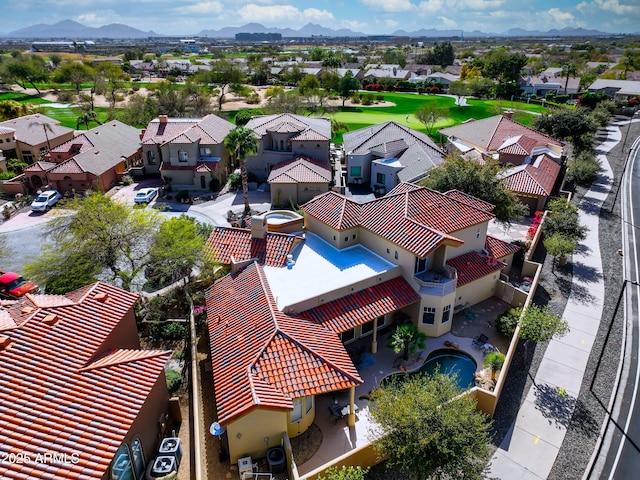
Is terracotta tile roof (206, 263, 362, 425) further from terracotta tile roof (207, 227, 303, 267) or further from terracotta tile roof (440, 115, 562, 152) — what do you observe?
terracotta tile roof (440, 115, 562, 152)

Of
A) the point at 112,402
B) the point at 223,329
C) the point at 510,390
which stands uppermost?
the point at 112,402

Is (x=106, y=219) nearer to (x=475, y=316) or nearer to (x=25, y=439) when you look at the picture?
(x=25, y=439)

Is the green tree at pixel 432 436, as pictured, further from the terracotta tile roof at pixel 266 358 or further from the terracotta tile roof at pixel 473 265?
the terracotta tile roof at pixel 473 265

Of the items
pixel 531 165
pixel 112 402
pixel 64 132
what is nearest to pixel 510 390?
pixel 112 402

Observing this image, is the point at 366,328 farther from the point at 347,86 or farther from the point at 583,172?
the point at 347,86

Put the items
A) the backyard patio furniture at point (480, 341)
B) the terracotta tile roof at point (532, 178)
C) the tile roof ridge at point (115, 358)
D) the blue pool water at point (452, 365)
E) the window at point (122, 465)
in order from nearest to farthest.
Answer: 1. the window at point (122, 465)
2. the tile roof ridge at point (115, 358)
3. the blue pool water at point (452, 365)
4. the backyard patio furniture at point (480, 341)
5. the terracotta tile roof at point (532, 178)

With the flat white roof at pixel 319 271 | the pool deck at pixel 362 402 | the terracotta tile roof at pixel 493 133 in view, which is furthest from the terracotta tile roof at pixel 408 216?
the terracotta tile roof at pixel 493 133
